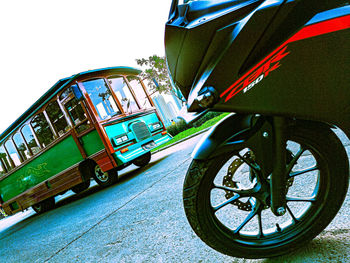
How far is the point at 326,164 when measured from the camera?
1.13m

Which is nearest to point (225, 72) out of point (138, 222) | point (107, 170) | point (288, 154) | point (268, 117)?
point (268, 117)

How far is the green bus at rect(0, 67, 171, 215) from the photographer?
559 centimetres

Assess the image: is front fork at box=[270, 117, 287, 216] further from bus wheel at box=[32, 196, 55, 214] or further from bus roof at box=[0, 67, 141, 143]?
bus wheel at box=[32, 196, 55, 214]

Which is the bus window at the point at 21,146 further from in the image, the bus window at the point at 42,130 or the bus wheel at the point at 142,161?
the bus wheel at the point at 142,161

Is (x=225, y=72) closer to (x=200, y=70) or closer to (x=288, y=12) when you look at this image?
(x=200, y=70)

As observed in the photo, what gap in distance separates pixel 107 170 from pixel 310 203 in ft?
16.5

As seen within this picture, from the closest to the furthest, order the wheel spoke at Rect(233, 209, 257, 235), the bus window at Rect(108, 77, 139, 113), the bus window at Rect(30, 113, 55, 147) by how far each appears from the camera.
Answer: the wheel spoke at Rect(233, 209, 257, 235) < the bus window at Rect(30, 113, 55, 147) < the bus window at Rect(108, 77, 139, 113)

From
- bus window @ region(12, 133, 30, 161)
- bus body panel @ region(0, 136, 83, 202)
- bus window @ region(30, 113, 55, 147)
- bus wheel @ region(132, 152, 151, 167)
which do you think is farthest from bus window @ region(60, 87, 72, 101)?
bus wheel @ region(132, 152, 151, 167)

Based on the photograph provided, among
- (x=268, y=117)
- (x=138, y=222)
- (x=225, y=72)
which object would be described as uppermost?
(x=225, y=72)

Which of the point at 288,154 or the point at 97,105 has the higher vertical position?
the point at 97,105

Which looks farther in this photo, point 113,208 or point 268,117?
point 113,208

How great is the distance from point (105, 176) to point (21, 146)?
2.93m

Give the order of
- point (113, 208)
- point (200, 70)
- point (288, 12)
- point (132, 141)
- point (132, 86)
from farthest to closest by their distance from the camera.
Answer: point (132, 86) → point (132, 141) → point (113, 208) → point (200, 70) → point (288, 12)

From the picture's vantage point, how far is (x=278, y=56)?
100 centimetres
